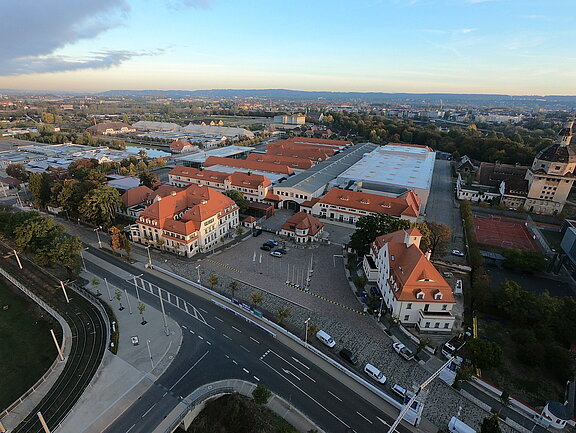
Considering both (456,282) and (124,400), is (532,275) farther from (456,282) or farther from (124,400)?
(124,400)

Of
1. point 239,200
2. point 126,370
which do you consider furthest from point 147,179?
point 126,370

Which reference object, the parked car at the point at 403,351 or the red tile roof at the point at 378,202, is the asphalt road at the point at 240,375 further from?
the red tile roof at the point at 378,202

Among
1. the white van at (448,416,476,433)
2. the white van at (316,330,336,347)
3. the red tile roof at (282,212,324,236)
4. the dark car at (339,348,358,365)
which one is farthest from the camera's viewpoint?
the red tile roof at (282,212,324,236)

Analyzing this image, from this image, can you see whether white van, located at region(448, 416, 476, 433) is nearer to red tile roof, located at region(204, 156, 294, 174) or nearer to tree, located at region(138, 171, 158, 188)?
red tile roof, located at region(204, 156, 294, 174)

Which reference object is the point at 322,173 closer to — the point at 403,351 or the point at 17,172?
the point at 403,351

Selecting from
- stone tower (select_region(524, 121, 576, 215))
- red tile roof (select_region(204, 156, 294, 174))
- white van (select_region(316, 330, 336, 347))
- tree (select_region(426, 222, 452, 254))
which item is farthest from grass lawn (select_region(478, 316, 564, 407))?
red tile roof (select_region(204, 156, 294, 174))

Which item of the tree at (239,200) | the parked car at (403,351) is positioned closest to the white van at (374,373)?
the parked car at (403,351)
